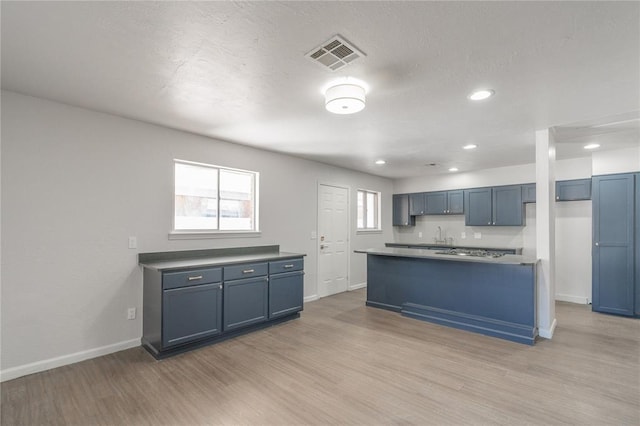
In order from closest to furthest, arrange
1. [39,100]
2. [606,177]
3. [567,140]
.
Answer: [39,100] → [567,140] → [606,177]

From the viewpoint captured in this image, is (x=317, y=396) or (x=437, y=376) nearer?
(x=317, y=396)

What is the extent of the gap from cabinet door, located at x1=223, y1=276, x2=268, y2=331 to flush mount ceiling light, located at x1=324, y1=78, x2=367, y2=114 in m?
2.32

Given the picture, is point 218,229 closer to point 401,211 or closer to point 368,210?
point 368,210

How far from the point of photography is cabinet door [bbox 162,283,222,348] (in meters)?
3.05

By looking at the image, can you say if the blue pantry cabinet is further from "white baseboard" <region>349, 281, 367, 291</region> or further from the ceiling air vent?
the ceiling air vent

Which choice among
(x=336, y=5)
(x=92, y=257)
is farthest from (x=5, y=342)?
(x=336, y=5)

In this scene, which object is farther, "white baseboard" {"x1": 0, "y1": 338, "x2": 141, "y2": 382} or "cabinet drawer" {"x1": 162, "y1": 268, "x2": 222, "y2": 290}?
"cabinet drawer" {"x1": 162, "y1": 268, "x2": 222, "y2": 290}

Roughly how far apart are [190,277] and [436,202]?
551 cm

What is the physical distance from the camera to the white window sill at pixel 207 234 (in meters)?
3.71

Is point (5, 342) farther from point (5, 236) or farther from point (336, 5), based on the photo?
point (336, 5)

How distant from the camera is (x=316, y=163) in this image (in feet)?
18.3

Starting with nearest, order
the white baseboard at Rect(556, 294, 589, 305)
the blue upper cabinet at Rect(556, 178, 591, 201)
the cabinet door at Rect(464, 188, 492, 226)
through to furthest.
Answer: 1. the blue upper cabinet at Rect(556, 178, 591, 201)
2. the white baseboard at Rect(556, 294, 589, 305)
3. the cabinet door at Rect(464, 188, 492, 226)

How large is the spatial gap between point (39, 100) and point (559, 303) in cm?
755

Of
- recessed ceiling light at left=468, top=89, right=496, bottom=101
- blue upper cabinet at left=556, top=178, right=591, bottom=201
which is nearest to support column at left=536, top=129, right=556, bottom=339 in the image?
recessed ceiling light at left=468, top=89, right=496, bottom=101
